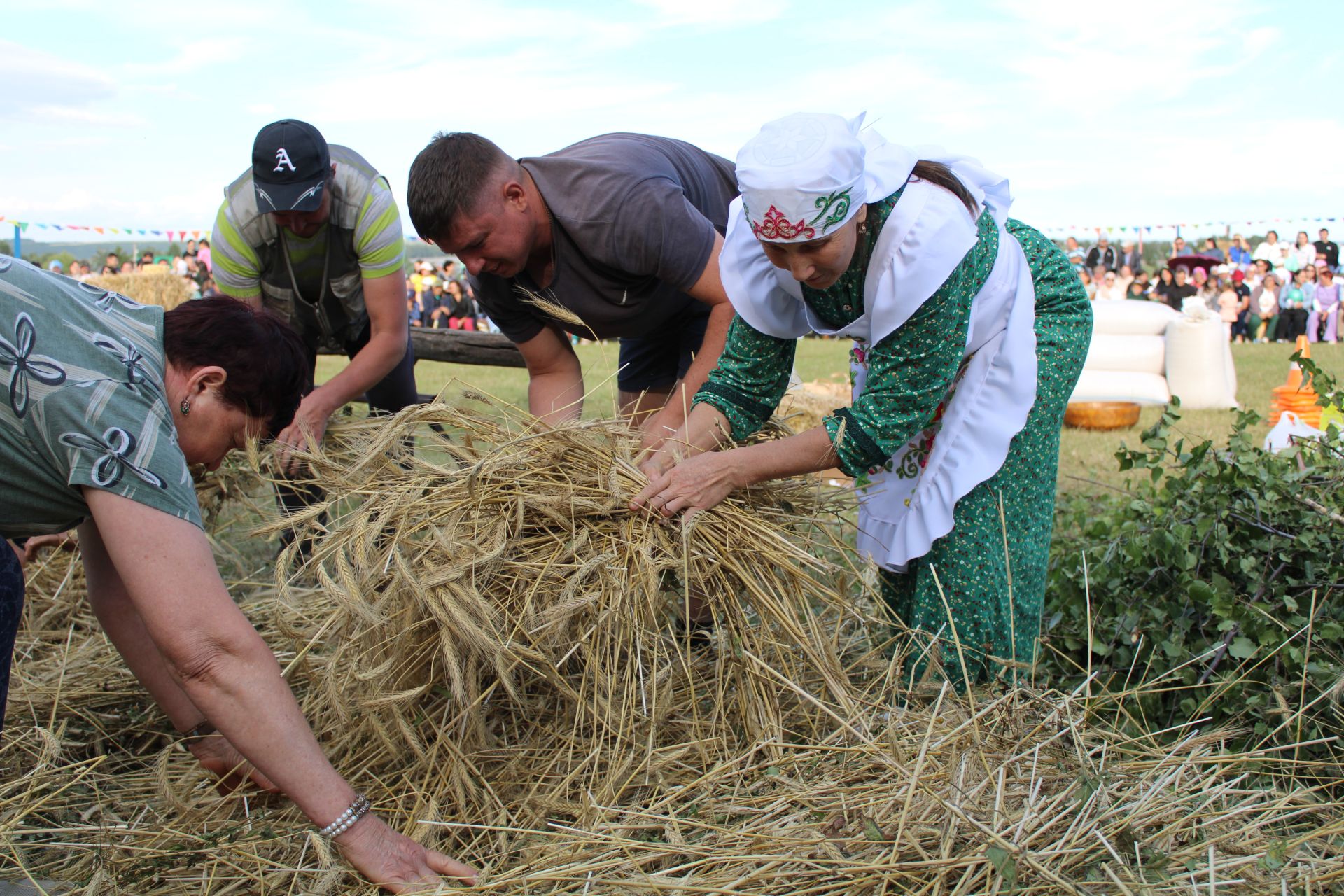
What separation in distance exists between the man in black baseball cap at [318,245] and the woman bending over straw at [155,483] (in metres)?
1.24

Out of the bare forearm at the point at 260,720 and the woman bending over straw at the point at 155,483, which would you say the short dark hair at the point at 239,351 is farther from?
the bare forearm at the point at 260,720

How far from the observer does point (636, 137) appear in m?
3.04

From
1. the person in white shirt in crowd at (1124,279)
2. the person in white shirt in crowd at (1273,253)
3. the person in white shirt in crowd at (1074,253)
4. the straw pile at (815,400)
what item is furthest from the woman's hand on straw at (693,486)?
the person in white shirt in crowd at (1273,253)

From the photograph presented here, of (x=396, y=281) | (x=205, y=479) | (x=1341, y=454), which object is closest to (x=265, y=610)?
(x=205, y=479)

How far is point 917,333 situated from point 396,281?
81.0 inches

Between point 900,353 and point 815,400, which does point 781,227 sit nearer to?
point 900,353

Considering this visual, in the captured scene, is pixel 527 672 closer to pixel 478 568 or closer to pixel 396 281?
pixel 478 568

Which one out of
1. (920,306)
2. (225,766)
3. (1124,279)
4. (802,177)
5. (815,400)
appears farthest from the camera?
(1124,279)

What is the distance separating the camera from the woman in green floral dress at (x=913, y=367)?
195cm

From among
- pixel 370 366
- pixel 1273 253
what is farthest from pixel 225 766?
pixel 1273 253

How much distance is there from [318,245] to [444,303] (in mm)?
14444

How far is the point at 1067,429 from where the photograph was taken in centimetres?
745

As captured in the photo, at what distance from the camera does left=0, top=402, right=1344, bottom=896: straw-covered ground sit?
5.56ft

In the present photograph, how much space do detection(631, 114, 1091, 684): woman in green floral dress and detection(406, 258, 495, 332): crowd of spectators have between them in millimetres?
13493
